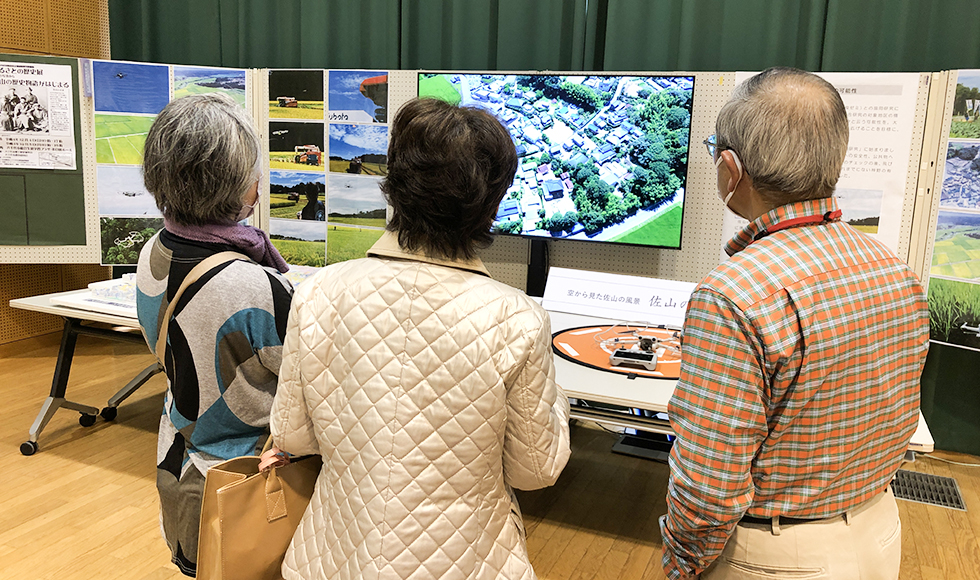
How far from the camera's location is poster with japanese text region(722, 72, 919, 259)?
115 inches

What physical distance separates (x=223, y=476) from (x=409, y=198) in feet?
1.96

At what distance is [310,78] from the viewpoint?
3.71 meters

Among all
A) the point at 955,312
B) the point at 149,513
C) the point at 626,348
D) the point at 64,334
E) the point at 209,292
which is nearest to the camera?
the point at 209,292

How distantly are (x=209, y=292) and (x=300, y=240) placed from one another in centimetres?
245

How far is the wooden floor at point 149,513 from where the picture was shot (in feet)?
8.03

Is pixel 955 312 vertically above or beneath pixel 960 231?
beneath

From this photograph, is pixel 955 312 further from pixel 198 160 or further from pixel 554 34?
pixel 198 160

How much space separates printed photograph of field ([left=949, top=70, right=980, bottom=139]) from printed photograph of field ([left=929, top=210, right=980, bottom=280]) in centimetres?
31

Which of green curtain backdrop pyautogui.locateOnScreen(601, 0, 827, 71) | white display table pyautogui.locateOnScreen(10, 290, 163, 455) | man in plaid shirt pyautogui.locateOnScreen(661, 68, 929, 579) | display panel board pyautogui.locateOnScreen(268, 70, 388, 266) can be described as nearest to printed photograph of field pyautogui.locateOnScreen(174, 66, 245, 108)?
display panel board pyautogui.locateOnScreen(268, 70, 388, 266)

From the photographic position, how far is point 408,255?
3.92ft

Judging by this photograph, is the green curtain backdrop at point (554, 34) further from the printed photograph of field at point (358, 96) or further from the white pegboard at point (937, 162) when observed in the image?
the printed photograph of field at point (358, 96)

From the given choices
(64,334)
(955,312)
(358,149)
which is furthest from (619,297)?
(64,334)

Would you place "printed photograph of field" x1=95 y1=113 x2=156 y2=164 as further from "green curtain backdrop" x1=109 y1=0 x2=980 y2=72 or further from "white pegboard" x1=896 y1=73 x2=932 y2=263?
"white pegboard" x1=896 y1=73 x2=932 y2=263

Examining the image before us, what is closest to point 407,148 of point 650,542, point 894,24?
point 650,542
